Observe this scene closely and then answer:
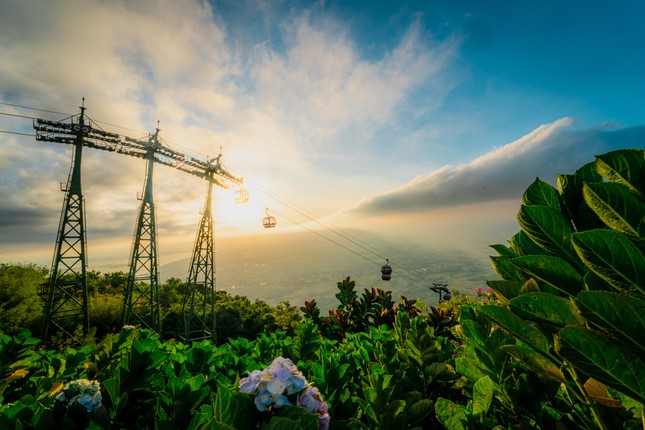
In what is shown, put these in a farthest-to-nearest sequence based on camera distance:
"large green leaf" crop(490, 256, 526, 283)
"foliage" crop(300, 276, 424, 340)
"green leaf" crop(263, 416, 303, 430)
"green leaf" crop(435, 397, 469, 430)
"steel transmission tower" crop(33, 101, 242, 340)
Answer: "steel transmission tower" crop(33, 101, 242, 340) → "foliage" crop(300, 276, 424, 340) → "green leaf" crop(435, 397, 469, 430) → "large green leaf" crop(490, 256, 526, 283) → "green leaf" crop(263, 416, 303, 430)

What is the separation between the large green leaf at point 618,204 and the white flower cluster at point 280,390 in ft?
4.50

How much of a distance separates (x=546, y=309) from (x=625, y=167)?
1.57 ft

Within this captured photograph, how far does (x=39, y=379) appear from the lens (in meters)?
2.51

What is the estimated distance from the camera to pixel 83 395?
1.78 m

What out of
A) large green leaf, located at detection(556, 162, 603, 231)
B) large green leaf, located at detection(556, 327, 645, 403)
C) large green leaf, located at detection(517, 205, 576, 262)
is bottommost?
large green leaf, located at detection(556, 327, 645, 403)

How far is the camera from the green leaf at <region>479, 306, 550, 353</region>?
845 mm

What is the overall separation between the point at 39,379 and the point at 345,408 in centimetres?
297

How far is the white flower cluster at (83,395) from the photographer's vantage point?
5.65ft

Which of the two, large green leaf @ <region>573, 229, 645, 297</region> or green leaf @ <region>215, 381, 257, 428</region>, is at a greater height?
large green leaf @ <region>573, 229, 645, 297</region>

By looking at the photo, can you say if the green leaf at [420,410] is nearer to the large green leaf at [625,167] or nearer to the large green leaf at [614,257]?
the large green leaf at [614,257]

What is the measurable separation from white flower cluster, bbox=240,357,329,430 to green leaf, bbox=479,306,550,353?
3.13ft

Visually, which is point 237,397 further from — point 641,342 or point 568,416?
point 568,416

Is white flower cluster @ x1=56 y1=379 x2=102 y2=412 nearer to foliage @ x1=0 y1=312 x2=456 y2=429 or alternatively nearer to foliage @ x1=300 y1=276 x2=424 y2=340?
foliage @ x1=0 y1=312 x2=456 y2=429

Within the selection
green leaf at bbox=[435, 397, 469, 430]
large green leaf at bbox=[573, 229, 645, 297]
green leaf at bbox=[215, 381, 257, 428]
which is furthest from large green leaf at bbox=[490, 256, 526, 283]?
green leaf at bbox=[215, 381, 257, 428]
